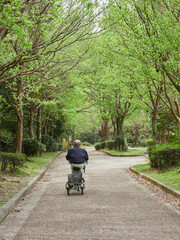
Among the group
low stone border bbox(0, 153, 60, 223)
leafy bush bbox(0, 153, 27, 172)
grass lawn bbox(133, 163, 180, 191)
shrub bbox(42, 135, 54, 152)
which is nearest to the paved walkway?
low stone border bbox(0, 153, 60, 223)

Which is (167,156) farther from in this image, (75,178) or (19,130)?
(19,130)

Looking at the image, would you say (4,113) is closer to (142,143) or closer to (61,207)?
(61,207)

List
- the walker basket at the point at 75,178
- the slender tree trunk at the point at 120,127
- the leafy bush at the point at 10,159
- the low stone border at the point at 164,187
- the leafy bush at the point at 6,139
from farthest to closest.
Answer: the slender tree trunk at the point at 120,127
the leafy bush at the point at 6,139
the leafy bush at the point at 10,159
the walker basket at the point at 75,178
the low stone border at the point at 164,187

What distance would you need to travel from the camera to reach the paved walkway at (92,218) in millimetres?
5102

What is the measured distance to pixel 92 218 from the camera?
20.5 ft

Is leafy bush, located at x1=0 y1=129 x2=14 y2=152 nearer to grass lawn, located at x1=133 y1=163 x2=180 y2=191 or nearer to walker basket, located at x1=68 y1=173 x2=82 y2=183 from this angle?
grass lawn, located at x1=133 y1=163 x2=180 y2=191

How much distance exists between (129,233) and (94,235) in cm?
61

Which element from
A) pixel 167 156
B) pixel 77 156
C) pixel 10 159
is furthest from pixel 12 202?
pixel 167 156

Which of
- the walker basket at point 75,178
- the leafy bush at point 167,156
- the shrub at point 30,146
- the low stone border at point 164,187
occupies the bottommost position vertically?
the low stone border at point 164,187

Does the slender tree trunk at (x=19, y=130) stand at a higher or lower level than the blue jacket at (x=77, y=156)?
higher

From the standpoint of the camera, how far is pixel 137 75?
63.6 feet

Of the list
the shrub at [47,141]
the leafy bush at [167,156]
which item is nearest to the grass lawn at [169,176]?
the leafy bush at [167,156]

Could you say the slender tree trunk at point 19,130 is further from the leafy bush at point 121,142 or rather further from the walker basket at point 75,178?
the leafy bush at point 121,142

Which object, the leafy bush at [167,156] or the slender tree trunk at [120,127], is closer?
the leafy bush at [167,156]
